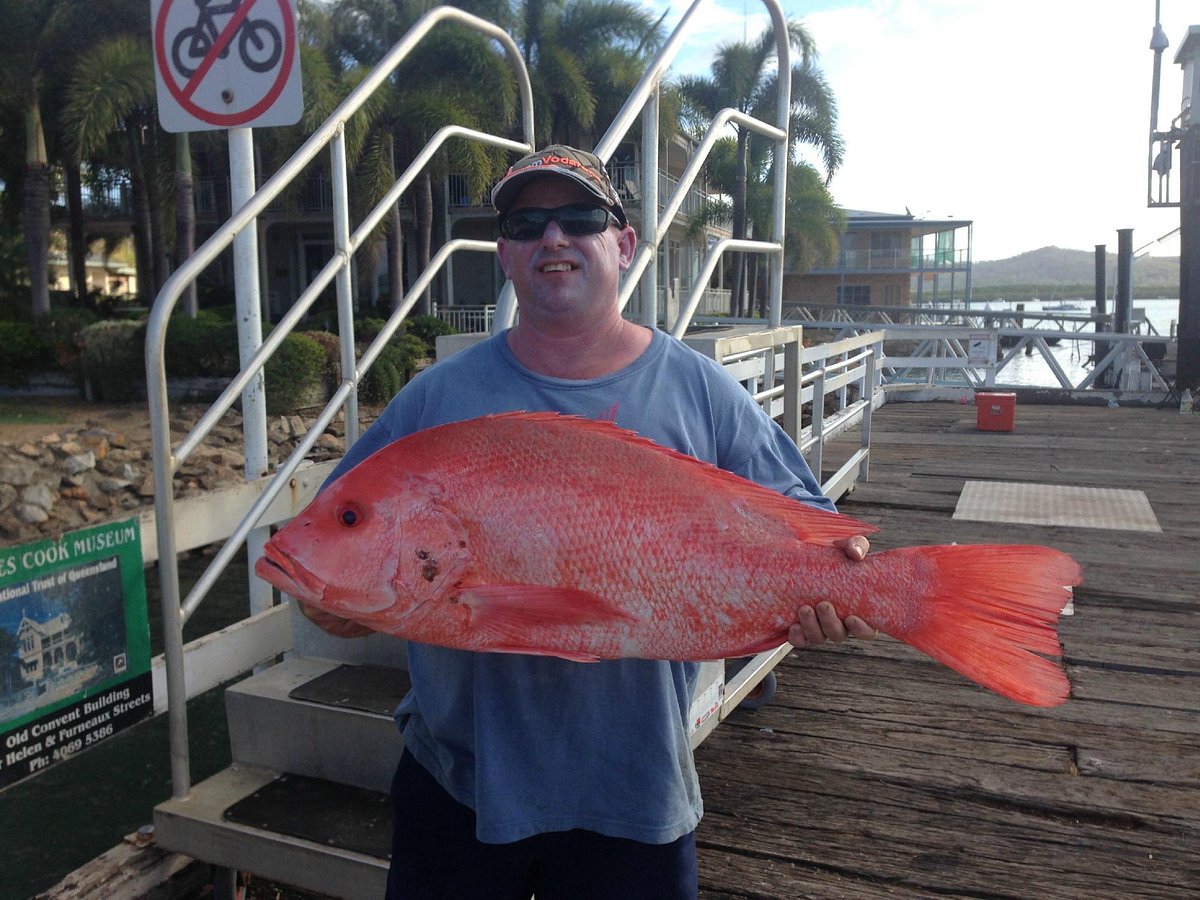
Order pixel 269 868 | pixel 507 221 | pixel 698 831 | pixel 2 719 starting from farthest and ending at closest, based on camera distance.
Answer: pixel 698 831 → pixel 269 868 → pixel 2 719 → pixel 507 221

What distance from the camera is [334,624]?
69.4 inches

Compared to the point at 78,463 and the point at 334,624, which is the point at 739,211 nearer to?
the point at 78,463

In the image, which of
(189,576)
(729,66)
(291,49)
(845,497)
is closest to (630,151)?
(729,66)

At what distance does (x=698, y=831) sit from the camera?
312 centimetres

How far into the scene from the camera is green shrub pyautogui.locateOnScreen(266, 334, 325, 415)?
18.5m

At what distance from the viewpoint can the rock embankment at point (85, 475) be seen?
1511cm

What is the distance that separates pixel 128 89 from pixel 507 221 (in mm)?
23016

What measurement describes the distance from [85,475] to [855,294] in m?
46.3

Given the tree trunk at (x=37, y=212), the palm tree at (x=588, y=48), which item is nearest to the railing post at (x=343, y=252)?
the tree trunk at (x=37, y=212)

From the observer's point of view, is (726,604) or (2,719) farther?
Answer: (2,719)

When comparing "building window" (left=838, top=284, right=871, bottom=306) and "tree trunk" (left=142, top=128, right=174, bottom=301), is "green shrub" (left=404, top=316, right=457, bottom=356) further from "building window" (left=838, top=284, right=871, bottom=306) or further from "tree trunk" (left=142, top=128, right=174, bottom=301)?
"building window" (left=838, top=284, right=871, bottom=306)

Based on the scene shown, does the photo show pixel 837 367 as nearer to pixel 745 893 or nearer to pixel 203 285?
pixel 745 893

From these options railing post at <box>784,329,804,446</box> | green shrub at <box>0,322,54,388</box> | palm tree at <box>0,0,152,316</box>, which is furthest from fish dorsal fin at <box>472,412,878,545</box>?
palm tree at <box>0,0,152,316</box>

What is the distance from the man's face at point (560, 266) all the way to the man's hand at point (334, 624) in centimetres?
65
